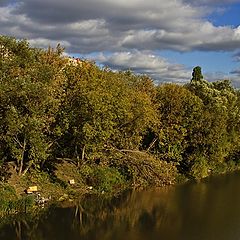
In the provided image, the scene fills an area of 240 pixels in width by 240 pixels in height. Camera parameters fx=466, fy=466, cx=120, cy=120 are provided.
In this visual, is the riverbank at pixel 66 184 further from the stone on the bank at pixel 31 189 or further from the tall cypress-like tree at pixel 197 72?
the tall cypress-like tree at pixel 197 72

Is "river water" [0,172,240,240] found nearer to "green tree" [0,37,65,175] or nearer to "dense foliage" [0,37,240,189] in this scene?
"dense foliage" [0,37,240,189]

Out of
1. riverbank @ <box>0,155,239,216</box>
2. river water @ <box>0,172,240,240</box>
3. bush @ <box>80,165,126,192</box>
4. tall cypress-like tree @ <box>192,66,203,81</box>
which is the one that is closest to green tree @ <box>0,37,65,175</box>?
riverbank @ <box>0,155,239,216</box>

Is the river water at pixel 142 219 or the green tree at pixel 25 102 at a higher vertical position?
the green tree at pixel 25 102

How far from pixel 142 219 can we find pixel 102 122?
970cm

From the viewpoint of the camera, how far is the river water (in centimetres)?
3300

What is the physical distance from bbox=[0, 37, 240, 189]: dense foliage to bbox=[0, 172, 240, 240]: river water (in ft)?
11.4

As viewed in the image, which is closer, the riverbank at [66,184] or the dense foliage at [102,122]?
the dense foliage at [102,122]

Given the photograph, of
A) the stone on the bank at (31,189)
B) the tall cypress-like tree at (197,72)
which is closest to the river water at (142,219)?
the stone on the bank at (31,189)

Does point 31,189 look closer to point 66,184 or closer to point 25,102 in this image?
point 66,184

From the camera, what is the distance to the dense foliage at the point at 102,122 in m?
37.6

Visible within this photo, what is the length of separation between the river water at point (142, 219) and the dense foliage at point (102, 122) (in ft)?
11.4

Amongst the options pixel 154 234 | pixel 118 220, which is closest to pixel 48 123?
pixel 118 220

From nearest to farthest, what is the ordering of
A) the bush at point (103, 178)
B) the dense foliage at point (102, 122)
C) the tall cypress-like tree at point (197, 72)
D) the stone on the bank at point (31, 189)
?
1. the dense foliage at point (102, 122)
2. the stone on the bank at point (31, 189)
3. the bush at point (103, 178)
4. the tall cypress-like tree at point (197, 72)

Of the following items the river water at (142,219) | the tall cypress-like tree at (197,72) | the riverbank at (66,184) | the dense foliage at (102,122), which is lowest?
the river water at (142,219)
